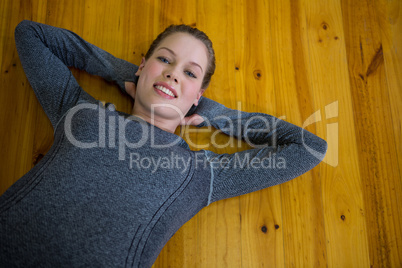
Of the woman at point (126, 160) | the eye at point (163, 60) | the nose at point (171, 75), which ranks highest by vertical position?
the eye at point (163, 60)

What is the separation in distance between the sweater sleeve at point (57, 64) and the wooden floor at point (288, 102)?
0.09 metres

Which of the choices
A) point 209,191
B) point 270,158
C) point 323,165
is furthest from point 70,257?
point 323,165

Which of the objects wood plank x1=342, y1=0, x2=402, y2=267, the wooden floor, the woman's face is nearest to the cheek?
the woman's face

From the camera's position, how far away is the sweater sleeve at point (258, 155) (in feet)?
3.26

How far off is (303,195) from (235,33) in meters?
0.80

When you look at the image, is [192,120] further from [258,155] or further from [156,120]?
[258,155]

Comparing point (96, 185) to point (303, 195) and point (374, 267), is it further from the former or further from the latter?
point (374, 267)

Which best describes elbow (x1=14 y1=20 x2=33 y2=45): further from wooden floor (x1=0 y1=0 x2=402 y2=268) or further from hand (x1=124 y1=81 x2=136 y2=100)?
hand (x1=124 y1=81 x2=136 y2=100)

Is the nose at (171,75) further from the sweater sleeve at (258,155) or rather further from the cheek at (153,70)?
the sweater sleeve at (258,155)

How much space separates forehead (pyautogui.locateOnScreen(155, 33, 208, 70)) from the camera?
103 cm

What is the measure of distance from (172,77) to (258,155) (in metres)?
0.42

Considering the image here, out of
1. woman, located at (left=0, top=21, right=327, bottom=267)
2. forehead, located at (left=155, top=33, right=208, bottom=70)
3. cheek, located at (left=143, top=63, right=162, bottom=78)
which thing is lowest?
woman, located at (left=0, top=21, right=327, bottom=267)

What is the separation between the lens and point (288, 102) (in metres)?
1.30

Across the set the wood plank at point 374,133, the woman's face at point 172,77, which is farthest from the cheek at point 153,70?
the wood plank at point 374,133
